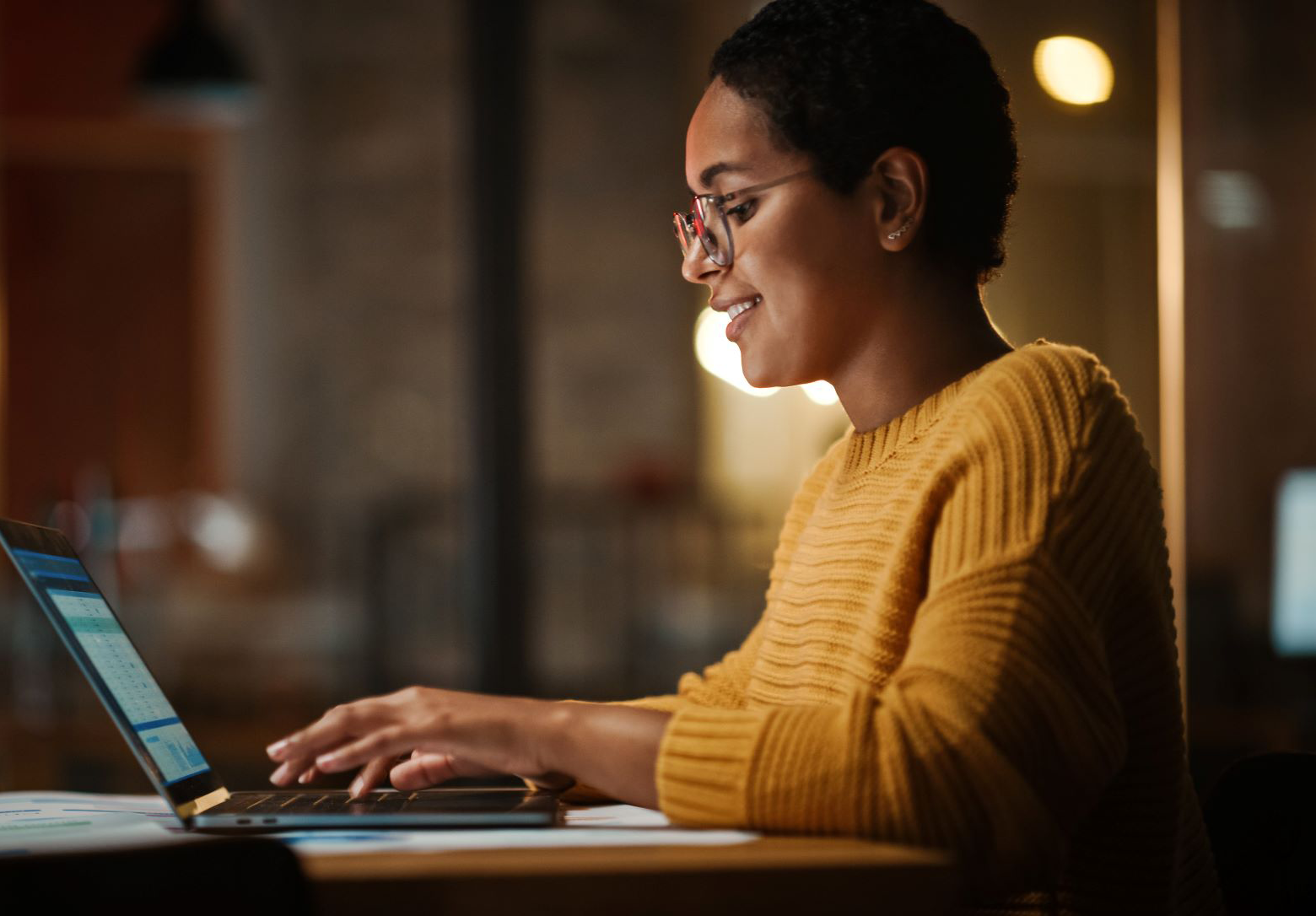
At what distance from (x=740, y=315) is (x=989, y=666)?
411mm

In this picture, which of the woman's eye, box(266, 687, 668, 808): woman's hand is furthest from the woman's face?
box(266, 687, 668, 808): woman's hand

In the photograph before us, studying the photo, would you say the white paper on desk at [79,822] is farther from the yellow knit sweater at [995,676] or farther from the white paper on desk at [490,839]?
the yellow knit sweater at [995,676]

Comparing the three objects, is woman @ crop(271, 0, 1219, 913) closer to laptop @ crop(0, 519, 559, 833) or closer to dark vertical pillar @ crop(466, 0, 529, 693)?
laptop @ crop(0, 519, 559, 833)

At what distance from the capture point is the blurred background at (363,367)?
4.02m

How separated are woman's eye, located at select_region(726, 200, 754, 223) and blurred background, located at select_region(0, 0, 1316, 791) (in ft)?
8.42

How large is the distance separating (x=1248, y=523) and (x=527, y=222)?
219cm

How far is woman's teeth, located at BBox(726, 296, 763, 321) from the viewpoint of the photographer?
1.11 metres

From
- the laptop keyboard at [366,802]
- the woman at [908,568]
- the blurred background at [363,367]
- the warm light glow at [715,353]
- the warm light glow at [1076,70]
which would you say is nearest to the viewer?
the woman at [908,568]

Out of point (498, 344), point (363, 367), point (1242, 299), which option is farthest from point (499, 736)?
point (363, 367)

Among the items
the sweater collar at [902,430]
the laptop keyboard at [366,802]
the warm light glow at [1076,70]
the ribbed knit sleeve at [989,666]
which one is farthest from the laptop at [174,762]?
the warm light glow at [1076,70]

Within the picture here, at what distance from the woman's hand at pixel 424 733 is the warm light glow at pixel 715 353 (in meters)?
4.45

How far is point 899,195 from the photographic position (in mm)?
1039

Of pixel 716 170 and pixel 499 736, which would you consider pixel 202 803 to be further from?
pixel 716 170

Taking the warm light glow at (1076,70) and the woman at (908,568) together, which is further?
the warm light glow at (1076,70)
